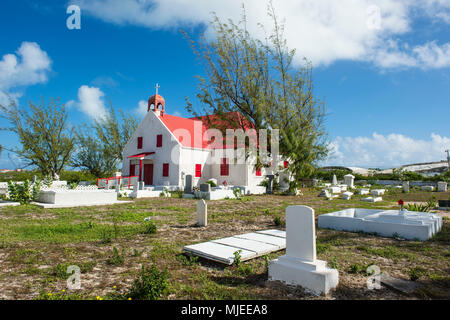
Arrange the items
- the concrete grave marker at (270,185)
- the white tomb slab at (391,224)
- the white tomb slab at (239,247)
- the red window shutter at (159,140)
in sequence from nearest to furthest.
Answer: the white tomb slab at (239,247), the white tomb slab at (391,224), the concrete grave marker at (270,185), the red window shutter at (159,140)

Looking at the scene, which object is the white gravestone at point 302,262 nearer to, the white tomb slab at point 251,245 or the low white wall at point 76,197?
the white tomb slab at point 251,245

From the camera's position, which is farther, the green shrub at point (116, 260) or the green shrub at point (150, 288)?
the green shrub at point (116, 260)

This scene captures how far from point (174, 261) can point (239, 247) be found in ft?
Result: 4.48

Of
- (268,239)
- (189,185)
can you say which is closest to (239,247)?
(268,239)

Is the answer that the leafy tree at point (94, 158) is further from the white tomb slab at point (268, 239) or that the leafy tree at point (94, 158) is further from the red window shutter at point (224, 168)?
the white tomb slab at point (268, 239)

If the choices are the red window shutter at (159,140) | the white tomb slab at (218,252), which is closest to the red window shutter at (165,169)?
the red window shutter at (159,140)

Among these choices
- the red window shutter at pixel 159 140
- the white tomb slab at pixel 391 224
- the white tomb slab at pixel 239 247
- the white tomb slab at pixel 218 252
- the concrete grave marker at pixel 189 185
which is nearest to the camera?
the white tomb slab at pixel 218 252

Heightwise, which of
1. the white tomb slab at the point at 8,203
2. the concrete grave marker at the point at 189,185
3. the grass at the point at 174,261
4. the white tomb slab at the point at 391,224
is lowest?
the grass at the point at 174,261

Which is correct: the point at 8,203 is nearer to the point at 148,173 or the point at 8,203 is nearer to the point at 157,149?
the point at 148,173

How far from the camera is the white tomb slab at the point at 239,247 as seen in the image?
15.8ft

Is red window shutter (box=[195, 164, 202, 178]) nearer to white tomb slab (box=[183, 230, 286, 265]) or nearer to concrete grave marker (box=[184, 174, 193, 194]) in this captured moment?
concrete grave marker (box=[184, 174, 193, 194])

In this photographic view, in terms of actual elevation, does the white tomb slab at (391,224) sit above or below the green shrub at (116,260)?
above

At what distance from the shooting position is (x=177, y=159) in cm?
2266
